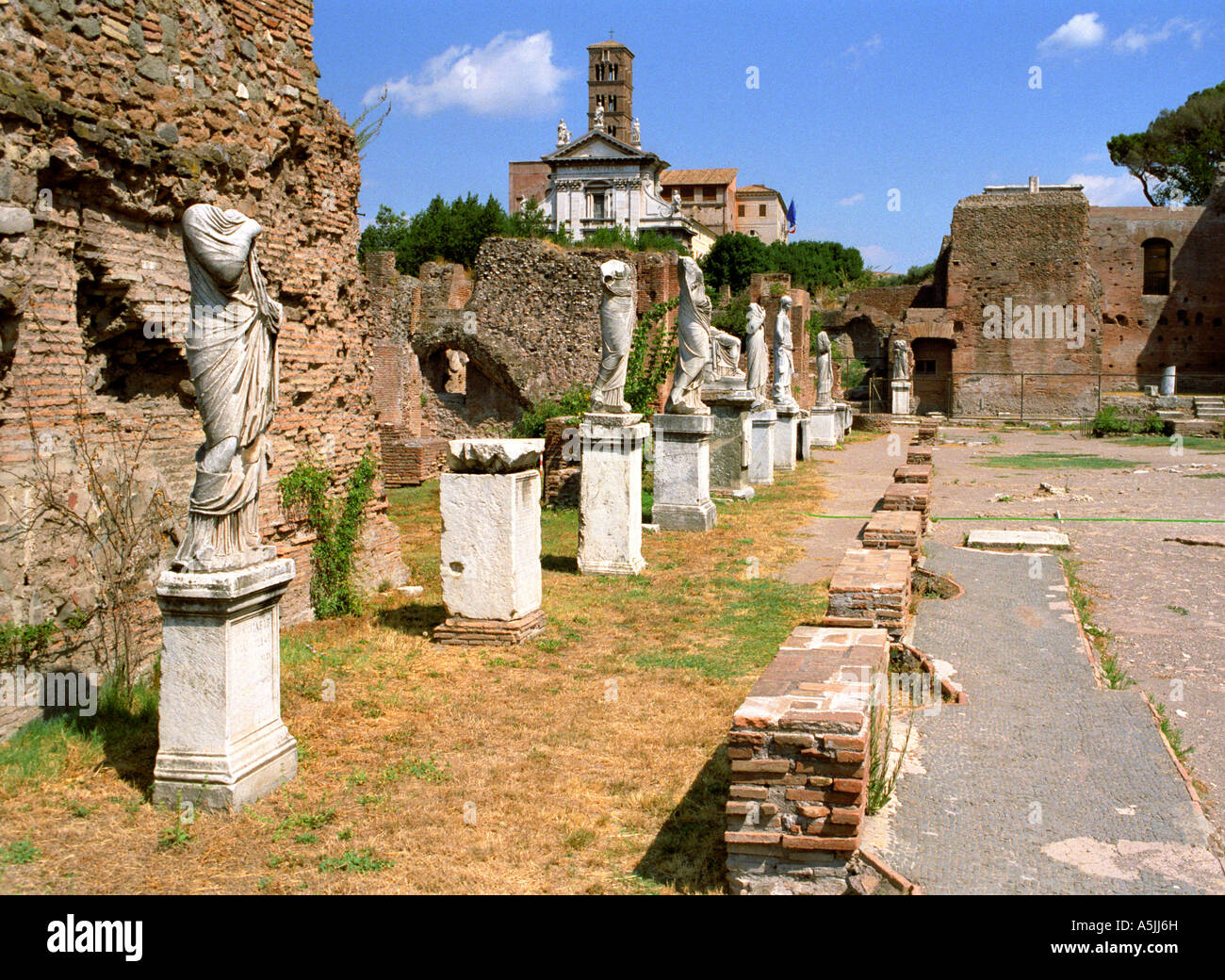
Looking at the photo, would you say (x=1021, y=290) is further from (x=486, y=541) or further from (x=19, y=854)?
(x=19, y=854)

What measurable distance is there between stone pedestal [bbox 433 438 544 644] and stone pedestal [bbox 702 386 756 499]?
24.2 feet

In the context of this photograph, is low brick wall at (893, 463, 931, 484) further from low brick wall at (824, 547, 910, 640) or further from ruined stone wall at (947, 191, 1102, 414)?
ruined stone wall at (947, 191, 1102, 414)

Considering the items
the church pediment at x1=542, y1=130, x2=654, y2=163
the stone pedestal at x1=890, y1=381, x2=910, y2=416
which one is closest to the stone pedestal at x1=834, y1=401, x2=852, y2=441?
the stone pedestal at x1=890, y1=381, x2=910, y2=416

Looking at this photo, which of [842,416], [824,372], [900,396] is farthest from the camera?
[900,396]

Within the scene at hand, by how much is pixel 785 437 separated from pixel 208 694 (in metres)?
15.7

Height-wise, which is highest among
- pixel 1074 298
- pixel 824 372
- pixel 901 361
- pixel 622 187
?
pixel 622 187

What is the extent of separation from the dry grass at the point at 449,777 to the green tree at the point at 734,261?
157 feet

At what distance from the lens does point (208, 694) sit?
4.39 m

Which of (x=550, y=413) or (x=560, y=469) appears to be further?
(x=550, y=413)

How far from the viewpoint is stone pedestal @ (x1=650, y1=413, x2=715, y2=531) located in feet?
38.9

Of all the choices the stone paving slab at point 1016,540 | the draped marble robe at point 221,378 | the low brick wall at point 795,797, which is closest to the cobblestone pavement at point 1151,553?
the stone paving slab at point 1016,540

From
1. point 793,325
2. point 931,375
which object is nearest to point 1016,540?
point 793,325

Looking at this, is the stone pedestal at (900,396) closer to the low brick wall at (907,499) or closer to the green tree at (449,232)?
the green tree at (449,232)

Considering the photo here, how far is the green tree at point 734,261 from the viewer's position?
5400 cm
